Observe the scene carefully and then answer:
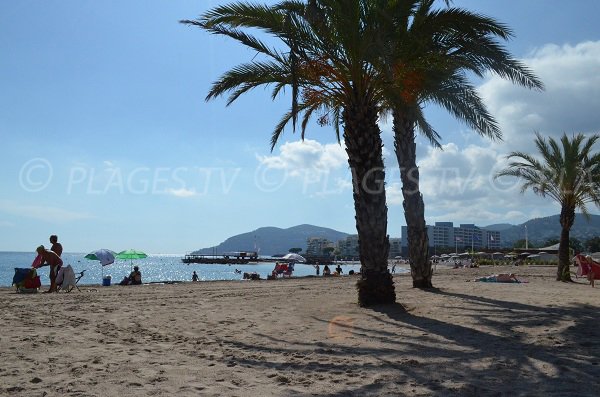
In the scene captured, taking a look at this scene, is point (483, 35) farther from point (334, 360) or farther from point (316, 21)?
point (334, 360)

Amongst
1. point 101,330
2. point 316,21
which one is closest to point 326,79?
point 316,21

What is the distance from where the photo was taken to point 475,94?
41.9 ft

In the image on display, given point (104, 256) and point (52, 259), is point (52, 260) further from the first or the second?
point (104, 256)

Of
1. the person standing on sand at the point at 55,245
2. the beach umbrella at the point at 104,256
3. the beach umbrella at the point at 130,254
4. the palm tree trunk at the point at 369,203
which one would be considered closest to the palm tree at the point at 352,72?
the palm tree trunk at the point at 369,203

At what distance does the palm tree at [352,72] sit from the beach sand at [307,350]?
48.4 inches

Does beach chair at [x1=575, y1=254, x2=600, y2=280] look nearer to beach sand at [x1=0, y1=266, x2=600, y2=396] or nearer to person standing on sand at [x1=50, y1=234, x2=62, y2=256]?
beach sand at [x1=0, y1=266, x2=600, y2=396]

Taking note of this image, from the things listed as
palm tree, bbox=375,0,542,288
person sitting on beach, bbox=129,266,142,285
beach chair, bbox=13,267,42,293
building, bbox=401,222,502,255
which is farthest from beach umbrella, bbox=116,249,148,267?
palm tree, bbox=375,0,542,288

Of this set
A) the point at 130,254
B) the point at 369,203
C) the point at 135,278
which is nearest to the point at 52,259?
the point at 135,278

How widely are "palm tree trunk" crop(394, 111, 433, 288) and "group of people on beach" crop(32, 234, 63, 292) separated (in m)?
10.2

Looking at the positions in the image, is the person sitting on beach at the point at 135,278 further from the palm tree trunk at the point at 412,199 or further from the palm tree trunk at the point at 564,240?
the palm tree trunk at the point at 564,240

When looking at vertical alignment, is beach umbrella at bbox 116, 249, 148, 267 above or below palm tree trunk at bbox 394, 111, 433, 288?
below

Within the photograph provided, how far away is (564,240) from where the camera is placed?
20.6m

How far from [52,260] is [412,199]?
414 inches

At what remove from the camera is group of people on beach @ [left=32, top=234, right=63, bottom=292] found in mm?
14094
